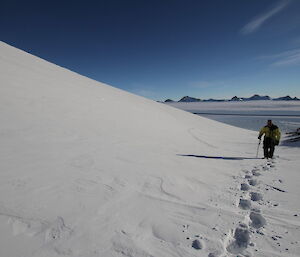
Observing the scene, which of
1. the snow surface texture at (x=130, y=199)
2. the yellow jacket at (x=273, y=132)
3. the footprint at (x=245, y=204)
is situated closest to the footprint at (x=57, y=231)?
the snow surface texture at (x=130, y=199)

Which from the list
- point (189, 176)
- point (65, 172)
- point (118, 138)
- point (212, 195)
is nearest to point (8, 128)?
point (65, 172)

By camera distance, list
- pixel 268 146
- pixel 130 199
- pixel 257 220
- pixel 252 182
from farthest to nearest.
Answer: pixel 268 146 → pixel 252 182 → pixel 130 199 → pixel 257 220

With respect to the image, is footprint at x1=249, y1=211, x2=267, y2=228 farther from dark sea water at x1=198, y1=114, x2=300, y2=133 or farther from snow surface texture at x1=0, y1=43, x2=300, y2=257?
dark sea water at x1=198, y1=114, x2=300, y2=133

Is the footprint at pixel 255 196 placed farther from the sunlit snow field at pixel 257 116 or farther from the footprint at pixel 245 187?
the sunlit snow field at pixel 257 116

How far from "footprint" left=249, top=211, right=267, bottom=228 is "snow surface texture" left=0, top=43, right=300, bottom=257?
0.01 m

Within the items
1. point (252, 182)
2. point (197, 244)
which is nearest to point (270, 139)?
point (252, 182)

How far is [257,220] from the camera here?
3.42 metres

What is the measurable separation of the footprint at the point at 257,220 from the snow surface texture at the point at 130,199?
0.01 metres

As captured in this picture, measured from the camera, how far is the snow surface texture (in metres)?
2.75

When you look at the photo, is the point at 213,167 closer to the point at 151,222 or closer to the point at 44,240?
the point at 151,222

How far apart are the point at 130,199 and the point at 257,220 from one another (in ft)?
6.61

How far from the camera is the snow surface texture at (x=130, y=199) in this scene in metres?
2.75

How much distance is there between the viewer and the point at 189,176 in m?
5.32

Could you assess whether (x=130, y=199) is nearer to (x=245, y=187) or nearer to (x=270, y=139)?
(x=245, y=187)
